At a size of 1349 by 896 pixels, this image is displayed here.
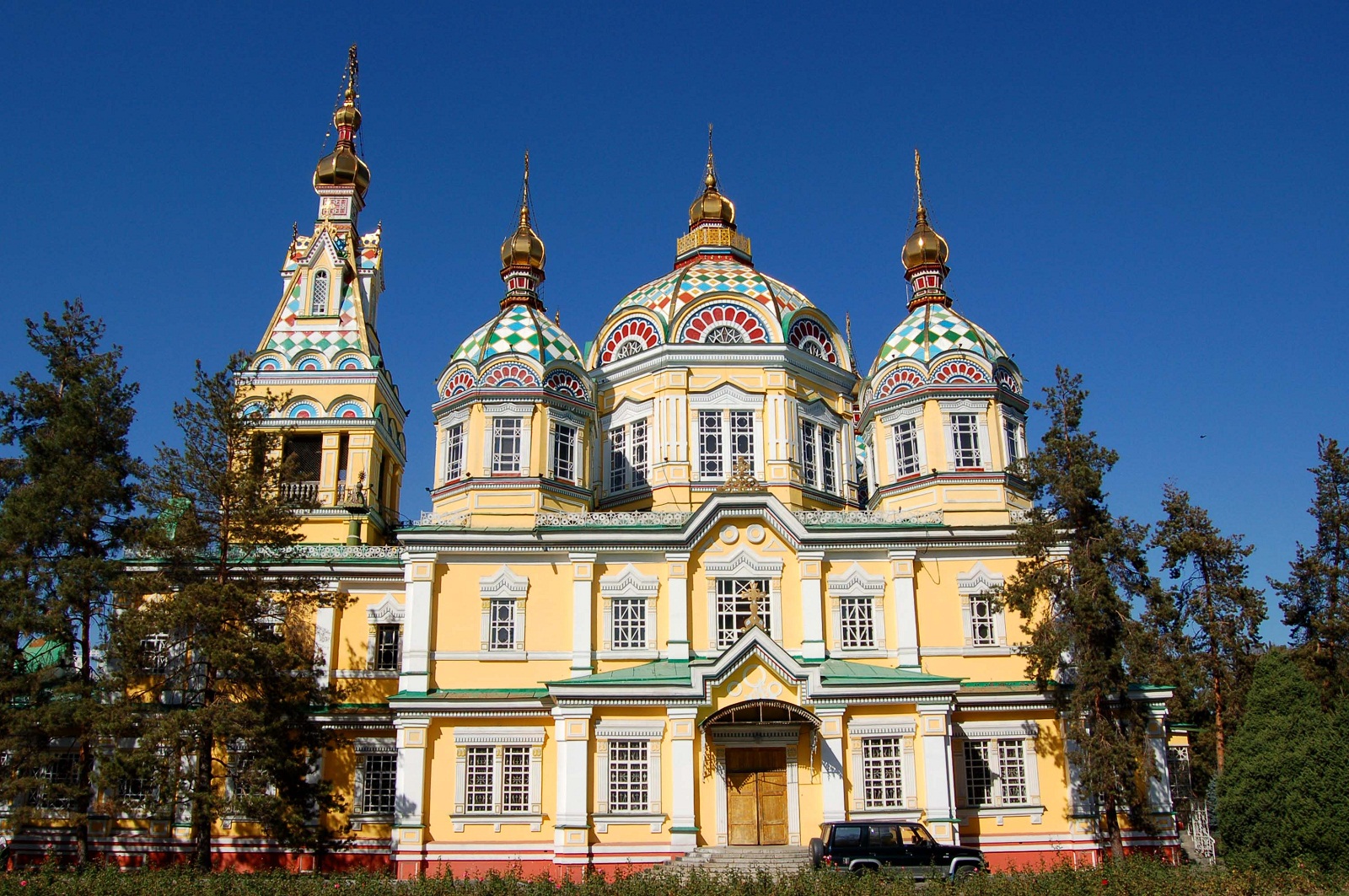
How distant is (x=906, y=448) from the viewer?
3086cm

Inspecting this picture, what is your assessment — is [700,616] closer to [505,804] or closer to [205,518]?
[505,804]

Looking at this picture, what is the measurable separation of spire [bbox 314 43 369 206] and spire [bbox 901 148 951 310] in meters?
17.8

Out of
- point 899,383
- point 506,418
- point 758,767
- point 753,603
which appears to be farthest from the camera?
point 899,383

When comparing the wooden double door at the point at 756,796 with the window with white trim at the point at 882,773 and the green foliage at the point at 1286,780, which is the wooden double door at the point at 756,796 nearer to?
the window with white trim at the point at 882,773

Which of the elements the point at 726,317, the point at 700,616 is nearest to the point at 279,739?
the point at 700,616

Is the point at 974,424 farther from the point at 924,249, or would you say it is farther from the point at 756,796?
the point at 756,796

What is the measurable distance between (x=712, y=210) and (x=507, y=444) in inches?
510

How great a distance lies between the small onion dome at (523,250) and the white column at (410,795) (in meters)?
15.8

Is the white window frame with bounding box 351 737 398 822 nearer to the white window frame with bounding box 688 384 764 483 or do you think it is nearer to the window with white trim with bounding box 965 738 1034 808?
the white window frame with bounding box 688 384 764 483

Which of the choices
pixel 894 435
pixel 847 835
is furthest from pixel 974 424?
pixel 847 835

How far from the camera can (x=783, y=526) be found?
28.0m

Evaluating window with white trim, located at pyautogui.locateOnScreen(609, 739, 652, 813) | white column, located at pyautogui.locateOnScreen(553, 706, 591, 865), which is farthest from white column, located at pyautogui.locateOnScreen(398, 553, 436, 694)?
window with white trim, located at pyautogui.locateOnScreen(609, 739, 652, 813)

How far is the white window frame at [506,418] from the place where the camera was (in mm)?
30203

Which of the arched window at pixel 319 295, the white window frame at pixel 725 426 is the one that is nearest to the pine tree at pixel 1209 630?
the white window frame at pixel 725 426
